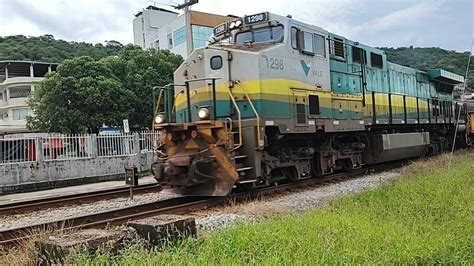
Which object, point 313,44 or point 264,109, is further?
point 313,44

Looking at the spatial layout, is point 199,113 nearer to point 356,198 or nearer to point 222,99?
point 222,99

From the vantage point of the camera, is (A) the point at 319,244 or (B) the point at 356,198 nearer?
(A) the point at 319,244

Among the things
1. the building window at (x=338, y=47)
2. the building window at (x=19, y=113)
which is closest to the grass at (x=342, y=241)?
the building window at (x=338, y=47)

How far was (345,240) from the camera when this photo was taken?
459 centimetres

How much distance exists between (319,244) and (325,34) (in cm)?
803

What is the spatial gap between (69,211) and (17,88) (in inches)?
2352

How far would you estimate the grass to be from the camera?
405 cm

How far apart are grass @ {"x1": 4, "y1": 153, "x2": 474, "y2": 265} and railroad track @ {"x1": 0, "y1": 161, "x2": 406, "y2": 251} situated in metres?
2.50

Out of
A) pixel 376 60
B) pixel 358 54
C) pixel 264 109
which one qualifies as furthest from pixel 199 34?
pixel 264 109

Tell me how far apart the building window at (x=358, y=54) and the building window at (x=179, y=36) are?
46.9 m

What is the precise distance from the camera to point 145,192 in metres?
11.7

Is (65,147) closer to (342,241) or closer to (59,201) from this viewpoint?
(59,201)

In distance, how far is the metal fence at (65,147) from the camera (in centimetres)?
1598

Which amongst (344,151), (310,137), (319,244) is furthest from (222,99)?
(319,244)
